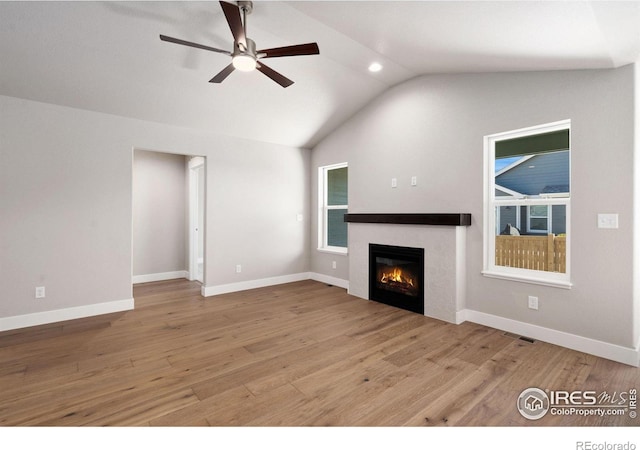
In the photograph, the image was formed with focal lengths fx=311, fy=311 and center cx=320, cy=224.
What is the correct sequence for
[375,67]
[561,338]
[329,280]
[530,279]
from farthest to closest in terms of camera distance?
[329,280] → [375,67] → [530,279] → [561,338]

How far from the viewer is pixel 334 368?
8.37 ft

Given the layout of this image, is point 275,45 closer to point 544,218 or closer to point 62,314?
point 544,218

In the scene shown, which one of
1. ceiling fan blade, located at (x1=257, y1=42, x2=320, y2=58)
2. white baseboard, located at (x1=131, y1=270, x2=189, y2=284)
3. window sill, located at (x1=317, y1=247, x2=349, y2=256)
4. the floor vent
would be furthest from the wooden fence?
white baseboard, located at (x1=131, y1=270, x2=189, y2=284)

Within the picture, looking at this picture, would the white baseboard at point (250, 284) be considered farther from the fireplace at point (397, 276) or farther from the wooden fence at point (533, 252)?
the wooden fence at point (533, 252)

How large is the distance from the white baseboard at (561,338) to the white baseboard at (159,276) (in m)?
5.10

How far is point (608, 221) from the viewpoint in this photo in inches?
106

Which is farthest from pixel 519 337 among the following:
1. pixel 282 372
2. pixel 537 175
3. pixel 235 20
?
pixel 235 20

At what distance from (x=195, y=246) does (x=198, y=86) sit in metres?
3.19

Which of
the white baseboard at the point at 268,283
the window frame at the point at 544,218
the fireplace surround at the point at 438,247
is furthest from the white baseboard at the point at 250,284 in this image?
the window frame at the point at 544,218

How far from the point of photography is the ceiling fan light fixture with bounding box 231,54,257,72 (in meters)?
2.40

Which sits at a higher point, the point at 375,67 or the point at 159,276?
the point at 375,67

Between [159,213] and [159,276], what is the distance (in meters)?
1.20

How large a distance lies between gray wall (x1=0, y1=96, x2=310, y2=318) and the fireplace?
7.19 ft
